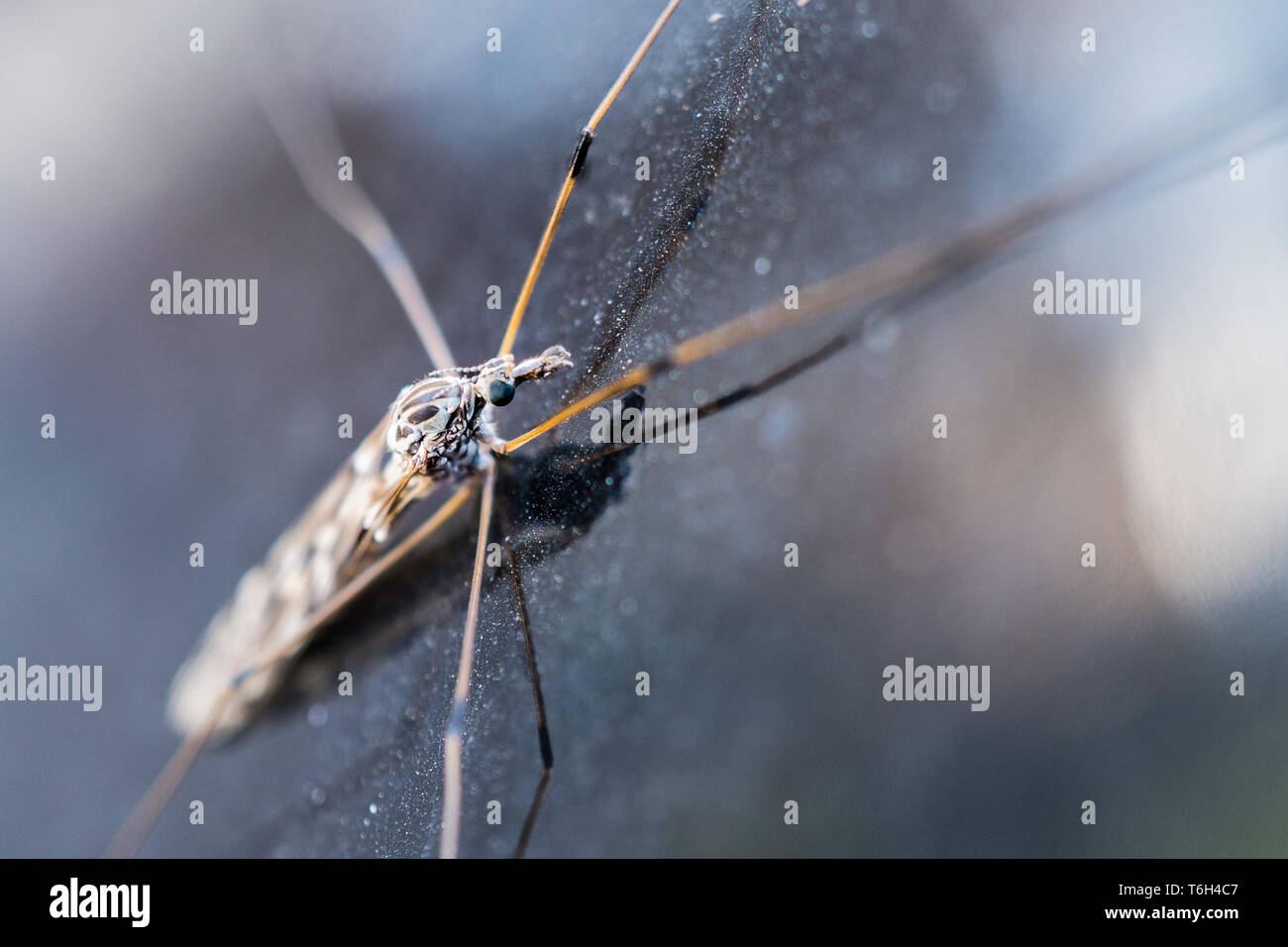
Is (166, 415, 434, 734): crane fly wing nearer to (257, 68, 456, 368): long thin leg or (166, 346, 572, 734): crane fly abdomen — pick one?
(166, 346, 572, 734): crane fly abdomen

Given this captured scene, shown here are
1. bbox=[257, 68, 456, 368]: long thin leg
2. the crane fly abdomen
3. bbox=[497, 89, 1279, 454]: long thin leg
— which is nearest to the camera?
bbox=[497, 89, 1279, 454]: long thin leg

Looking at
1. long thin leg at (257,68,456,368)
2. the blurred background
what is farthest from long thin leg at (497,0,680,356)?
long thin leg at (257,68,456,368)

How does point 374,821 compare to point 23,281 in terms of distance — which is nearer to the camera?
point 374,821

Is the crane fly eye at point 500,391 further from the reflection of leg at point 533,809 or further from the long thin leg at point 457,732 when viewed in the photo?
the reflection of leg at point 533,809

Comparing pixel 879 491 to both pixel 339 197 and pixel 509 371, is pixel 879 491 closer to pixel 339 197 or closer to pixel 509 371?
pixel 509 371

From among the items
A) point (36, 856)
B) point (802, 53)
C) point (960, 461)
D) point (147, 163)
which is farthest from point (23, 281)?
point (960, 461)
